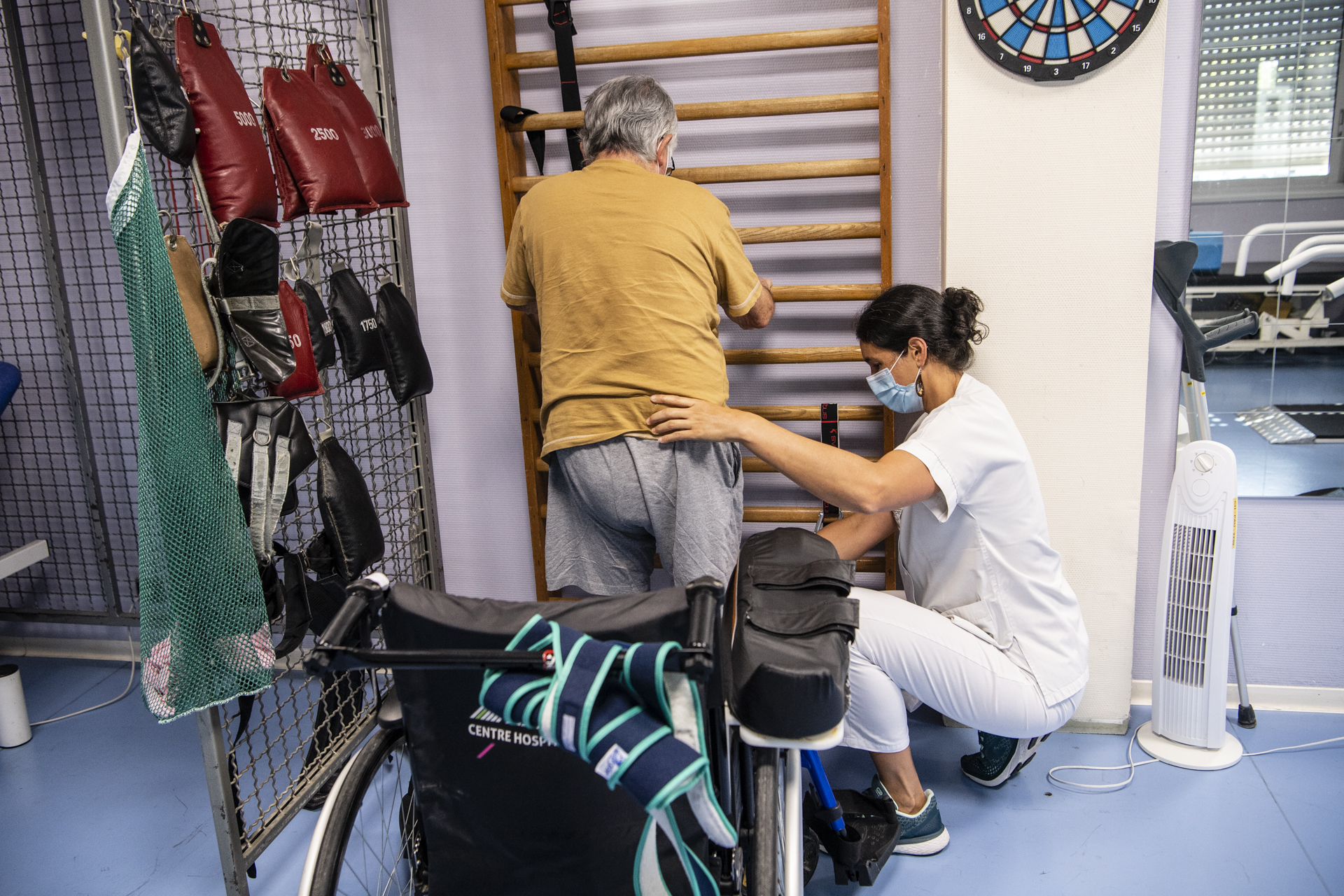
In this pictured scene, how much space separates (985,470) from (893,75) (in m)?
1.00

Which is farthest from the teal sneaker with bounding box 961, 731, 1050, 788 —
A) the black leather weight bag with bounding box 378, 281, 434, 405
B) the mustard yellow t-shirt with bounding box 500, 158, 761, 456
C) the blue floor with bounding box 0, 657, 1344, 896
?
the black leather weight bag with bounding box 378, 281, 434, 405

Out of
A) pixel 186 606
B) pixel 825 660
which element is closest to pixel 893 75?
pixel 825 660

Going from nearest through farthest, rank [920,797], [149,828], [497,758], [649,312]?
[497,758], [649,312], [920,797], [149,828]

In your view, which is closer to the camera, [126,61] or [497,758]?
[497,758]

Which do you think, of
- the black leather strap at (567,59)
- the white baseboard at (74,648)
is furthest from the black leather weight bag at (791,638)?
the white baseboard at (74,648)

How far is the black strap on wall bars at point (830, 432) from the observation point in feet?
7.04

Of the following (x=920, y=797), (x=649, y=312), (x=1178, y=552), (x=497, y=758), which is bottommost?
(x=920, y=797)

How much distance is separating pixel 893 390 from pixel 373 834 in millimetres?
1492

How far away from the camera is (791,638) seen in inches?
46.6

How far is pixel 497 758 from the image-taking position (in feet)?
3.54

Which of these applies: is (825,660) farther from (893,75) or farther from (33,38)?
(33,38)

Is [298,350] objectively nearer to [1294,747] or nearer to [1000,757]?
[1000,757]

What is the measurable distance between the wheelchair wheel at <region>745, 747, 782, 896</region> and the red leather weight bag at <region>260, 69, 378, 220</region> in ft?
4.50

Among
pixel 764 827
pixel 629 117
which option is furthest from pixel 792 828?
pixel 629 117
